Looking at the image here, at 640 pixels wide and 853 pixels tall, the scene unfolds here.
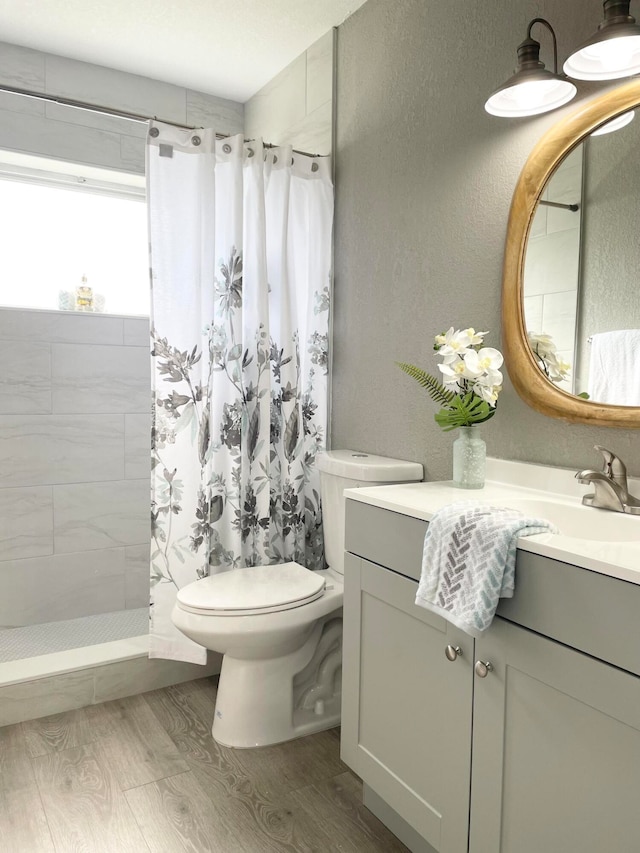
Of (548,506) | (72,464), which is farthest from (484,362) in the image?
(72,464)

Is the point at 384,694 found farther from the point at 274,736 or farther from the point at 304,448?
the point at 304,448

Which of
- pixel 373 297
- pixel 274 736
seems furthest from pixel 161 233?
pixel 274 736

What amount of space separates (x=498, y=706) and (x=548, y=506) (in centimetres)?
50

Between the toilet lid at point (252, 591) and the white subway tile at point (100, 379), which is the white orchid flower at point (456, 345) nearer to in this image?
the toilet lid at point (252, 591)

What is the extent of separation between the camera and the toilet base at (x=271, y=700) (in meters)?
2.00

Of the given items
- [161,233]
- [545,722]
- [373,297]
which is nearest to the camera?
[545,722]

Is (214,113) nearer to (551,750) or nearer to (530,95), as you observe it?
(530,95)

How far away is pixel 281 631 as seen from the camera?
1.89m

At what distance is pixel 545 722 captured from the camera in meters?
1.09

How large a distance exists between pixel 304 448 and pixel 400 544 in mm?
1108

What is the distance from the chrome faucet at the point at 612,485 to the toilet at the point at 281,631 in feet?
2.38

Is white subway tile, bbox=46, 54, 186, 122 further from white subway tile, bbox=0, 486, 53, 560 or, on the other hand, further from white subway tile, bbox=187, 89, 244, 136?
white subway tile, bbox=0, 486, 53, 560

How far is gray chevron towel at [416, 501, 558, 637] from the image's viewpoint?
1.14 m

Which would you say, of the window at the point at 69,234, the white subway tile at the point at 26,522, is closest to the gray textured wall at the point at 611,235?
the window at the point at 69,234
